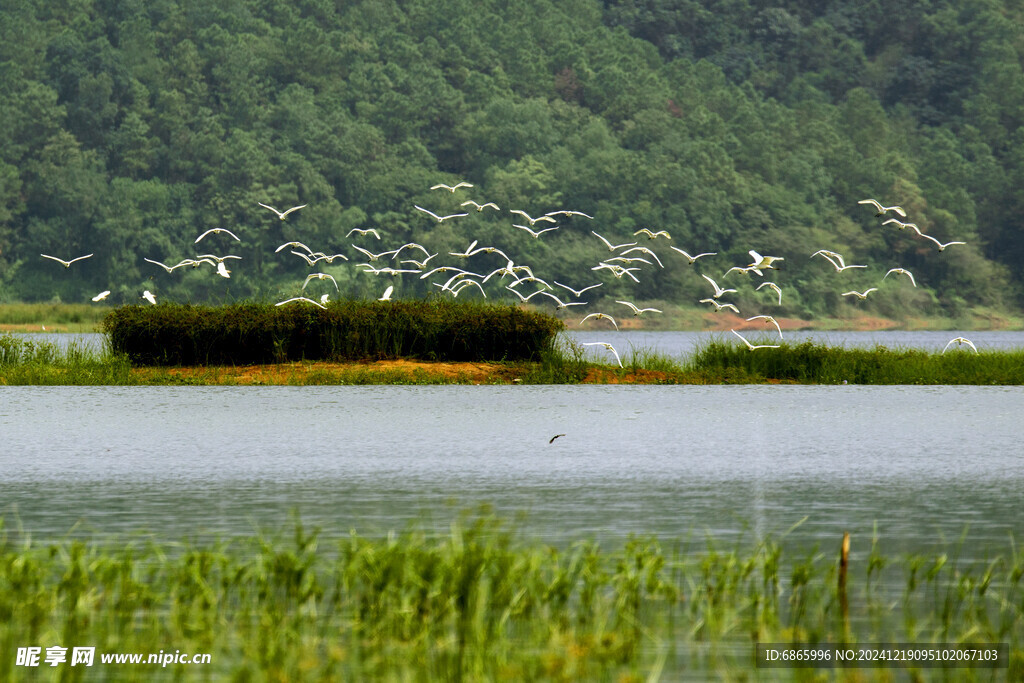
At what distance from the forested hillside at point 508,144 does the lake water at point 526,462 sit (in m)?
57.3

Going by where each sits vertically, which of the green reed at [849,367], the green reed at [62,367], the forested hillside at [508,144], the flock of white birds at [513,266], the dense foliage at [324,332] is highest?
the forested hillside at [508,144]

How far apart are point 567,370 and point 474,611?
22888mm

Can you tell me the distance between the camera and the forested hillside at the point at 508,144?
89.2m

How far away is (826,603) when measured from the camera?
8.55m

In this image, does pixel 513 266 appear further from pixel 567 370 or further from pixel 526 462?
pixel 526 462

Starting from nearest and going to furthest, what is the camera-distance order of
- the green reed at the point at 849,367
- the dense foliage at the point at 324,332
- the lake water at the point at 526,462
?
the lake water at the point at 526,462, the dense foliage at the point at 324,332, the green reed at the point at 849,367

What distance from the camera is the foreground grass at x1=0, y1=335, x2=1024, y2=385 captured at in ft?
97.1

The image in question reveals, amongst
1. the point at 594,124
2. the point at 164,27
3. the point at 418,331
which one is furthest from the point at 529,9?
the point at 418,331

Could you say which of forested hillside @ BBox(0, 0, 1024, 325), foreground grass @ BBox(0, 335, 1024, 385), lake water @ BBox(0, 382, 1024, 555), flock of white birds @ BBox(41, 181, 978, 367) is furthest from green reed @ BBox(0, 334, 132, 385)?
forested hillside @ BBox(0, 0, 1024, 325)

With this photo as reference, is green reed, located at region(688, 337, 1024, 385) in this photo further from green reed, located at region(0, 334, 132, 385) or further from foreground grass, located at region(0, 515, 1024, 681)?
foreground grass, located at region(0, 515, 1024, 681)

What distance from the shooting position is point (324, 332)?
3103 cm

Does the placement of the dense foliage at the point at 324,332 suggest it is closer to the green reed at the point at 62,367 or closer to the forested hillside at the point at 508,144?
the green reed at the point at 62,367

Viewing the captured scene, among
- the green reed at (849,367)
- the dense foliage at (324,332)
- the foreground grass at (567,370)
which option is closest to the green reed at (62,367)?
the foreground grass at (567,370)

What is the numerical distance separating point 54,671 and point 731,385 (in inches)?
997
